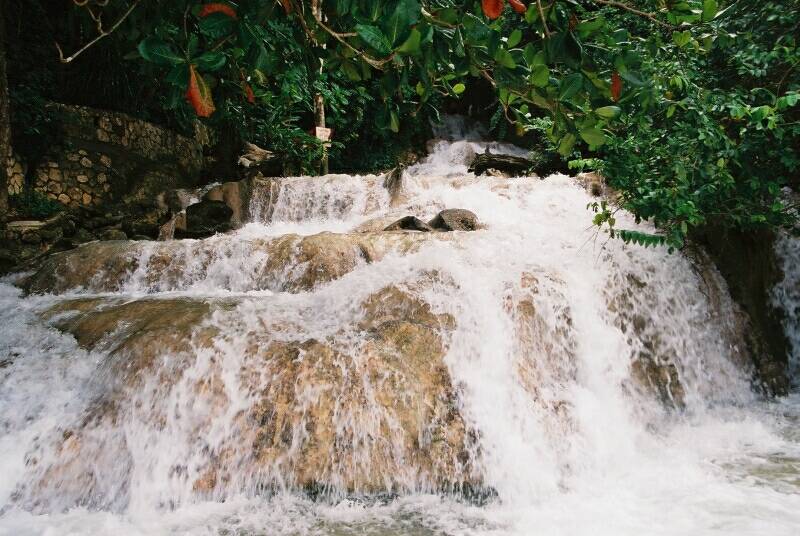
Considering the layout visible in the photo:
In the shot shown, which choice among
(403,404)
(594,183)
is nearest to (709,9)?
(403,404)

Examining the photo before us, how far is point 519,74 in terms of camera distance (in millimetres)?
1457

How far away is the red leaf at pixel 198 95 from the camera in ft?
4.39

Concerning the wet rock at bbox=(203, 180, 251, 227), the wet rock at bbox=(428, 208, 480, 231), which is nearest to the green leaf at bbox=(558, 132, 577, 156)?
the wet rock at bbox=(428, 208, 480, 231)

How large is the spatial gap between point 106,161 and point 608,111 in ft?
31.0

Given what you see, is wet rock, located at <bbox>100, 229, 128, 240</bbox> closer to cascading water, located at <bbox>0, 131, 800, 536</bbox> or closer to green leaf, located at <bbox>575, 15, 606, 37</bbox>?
cascading water, located at <bbox>0, 131, 800, 536</bbox>

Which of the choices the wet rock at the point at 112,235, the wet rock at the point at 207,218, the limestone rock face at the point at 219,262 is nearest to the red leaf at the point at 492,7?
the limestone rock face at the point at 219,262

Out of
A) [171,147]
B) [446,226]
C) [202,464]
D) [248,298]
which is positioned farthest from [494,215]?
[171,147]

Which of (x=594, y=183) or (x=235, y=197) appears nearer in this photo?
(x=594, y=183)

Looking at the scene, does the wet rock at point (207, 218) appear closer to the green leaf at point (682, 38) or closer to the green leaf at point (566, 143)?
the green leaf at point (566, 143)

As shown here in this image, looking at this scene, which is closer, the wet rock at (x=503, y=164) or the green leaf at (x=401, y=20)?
the green leaf at (x=401, y=20)

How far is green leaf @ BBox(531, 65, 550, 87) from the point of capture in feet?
4.53

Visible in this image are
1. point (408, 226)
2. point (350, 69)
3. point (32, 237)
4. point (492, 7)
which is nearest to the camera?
point (492, 7)

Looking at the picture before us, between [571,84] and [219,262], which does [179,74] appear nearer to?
[571,84]

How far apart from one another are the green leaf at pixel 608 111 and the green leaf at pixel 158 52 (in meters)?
1.25
